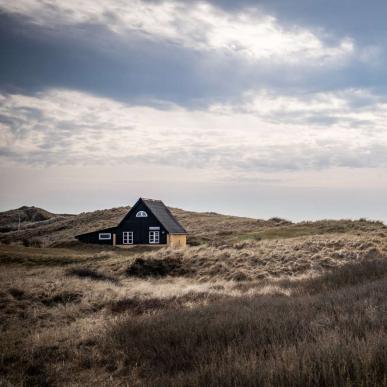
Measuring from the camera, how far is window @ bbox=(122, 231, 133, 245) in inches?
2138

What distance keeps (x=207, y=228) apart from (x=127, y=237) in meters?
20.2

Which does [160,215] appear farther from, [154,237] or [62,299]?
[62,299]

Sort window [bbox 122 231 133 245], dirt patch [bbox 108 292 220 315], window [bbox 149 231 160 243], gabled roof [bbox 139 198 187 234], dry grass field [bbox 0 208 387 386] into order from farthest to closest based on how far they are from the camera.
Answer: window [bbox 122 231 133 245] → gabled roof [bbox 139 198 187 234] → window [bbox 149 231 160 243] → dirt patch [bbox 108 292 220 315] → dry grass field [bbox 0 208 387 386]

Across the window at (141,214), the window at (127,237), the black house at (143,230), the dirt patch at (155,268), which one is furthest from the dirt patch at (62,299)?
the window at (127,237)

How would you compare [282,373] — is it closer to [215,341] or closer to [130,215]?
[215,341]

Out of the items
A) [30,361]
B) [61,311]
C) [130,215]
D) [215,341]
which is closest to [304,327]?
Result: [215,341]

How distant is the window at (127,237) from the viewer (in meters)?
54.3

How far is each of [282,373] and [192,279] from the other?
21435 millimetres

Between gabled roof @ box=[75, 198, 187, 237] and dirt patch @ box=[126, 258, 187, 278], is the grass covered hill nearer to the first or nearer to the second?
gabled roof @ box=[75, 198, 187, 237]

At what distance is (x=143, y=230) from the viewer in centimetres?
5381

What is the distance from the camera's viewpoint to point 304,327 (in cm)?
777

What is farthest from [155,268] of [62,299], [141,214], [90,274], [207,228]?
[207,228]

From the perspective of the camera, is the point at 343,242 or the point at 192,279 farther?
the point at 343,242

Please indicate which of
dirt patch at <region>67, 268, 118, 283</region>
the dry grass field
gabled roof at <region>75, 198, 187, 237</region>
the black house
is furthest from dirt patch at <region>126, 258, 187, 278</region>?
gabled roof at <region>75, 198, 187, 237</region>
